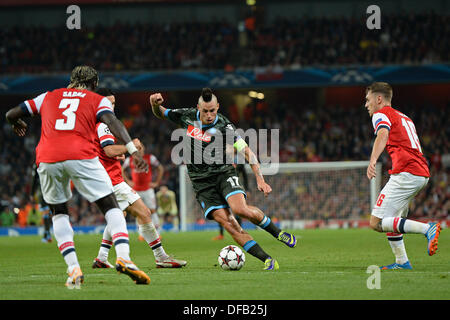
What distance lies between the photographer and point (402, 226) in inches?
302

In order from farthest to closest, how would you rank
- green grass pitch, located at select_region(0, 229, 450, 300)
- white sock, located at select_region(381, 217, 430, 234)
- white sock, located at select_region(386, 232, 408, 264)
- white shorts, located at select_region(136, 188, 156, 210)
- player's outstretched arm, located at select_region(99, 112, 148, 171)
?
white shorts, located at select_region(136, 188, 156, 210) < white sock, located at select_region(386, 232, 408, 264) < white sock, located at select_region(381, 217, 430, 234) < player's outstretched arm, located at select_region(99, 112, 148, 171) < green grass pitch, located at select_region(0, 229, 450, 300)

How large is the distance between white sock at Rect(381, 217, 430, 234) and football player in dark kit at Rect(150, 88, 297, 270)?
3.66 ft

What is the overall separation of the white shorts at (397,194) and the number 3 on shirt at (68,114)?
3661 mm

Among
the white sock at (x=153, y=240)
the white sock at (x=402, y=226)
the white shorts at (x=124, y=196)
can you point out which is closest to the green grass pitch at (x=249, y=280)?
the white sock at (x=153, y=240)

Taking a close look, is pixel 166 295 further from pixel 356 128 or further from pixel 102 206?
pixel 356 128

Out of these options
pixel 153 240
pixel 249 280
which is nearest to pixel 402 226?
pixel 249 280

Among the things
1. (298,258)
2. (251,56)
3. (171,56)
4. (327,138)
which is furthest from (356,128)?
(298,258)

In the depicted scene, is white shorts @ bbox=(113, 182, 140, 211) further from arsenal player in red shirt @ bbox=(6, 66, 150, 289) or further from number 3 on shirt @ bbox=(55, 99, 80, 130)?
number 3 on shirt @ bbox=(55, 99, 80, 130)

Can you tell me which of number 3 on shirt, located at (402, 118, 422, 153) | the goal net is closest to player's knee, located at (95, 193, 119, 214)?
number 3 on shirt, located at (402, 118, 422, 153)

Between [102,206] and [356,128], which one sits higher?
[102,206]

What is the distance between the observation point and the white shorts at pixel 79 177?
625 cm

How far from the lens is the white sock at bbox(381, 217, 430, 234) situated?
7.62 m

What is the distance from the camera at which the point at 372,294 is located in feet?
18.1
